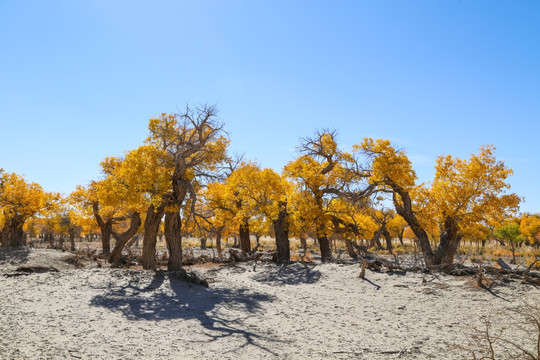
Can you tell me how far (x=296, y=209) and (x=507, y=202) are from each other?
1216cm

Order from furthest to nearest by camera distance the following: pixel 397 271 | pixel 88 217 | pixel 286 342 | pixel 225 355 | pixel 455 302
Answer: pixel 88 217
pixel 397 271
pixel 455 302
pixel 286 342
pixel 225 355

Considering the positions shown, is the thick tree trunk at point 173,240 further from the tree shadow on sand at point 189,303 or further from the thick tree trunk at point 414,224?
the thick tree trunk at point 414,224

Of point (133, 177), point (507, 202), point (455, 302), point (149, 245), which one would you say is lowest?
point (455, 302)

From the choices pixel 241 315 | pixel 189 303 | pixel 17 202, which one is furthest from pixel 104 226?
pixel 241 315

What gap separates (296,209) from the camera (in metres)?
23.1

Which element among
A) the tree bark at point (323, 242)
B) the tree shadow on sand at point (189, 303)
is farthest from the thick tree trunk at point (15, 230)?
the tree bark at point (323, 242)

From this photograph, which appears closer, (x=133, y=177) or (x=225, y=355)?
(x=225, y=355)

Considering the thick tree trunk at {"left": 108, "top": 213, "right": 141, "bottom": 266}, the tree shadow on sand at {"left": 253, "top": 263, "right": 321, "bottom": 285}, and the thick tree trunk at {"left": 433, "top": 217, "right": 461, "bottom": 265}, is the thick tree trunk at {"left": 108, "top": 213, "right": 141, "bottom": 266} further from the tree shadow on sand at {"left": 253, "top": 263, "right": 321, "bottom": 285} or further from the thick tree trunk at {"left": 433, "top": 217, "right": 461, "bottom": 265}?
the thick tree trunk at {"left": 433, "top": 217, "right": 461, "bottom": 265}

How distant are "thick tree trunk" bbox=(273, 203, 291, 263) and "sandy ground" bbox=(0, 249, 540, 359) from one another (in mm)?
5053

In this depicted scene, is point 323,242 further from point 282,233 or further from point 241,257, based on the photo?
point 241,257

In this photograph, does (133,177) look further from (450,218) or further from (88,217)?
(88,217)

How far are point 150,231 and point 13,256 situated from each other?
12795 millimetres

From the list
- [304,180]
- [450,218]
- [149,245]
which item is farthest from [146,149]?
[450,218]

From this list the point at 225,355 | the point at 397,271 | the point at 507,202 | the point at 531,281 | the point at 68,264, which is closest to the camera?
the point at 225,355
